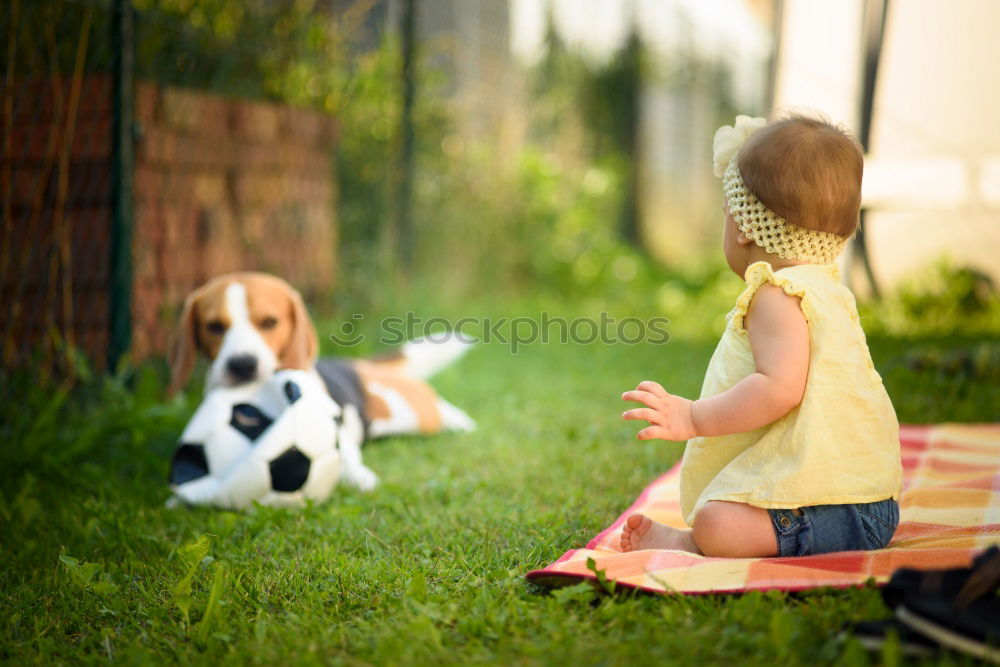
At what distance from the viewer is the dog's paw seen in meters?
2.82

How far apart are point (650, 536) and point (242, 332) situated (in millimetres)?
1375

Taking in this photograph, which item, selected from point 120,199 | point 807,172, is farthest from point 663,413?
point 120,199

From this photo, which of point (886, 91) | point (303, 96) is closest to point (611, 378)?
point (303, 96)

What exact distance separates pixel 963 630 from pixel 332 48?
16.6ft

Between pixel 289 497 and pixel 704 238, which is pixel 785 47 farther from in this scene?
pixel 289 497

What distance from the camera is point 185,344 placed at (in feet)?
9.62

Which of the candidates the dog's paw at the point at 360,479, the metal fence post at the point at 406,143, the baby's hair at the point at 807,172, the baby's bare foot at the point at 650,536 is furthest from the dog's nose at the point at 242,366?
the metal fence post at the point at 406,143

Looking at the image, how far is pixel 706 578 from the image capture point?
1.82 metres

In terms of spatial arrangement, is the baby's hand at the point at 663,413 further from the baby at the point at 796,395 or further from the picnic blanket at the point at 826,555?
the picnic blanket at the point at 826,555

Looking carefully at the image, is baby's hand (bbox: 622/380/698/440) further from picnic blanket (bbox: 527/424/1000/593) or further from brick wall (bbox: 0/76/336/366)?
brick wall (bbox: 0/76/336/366)

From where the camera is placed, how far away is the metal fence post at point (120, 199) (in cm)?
358

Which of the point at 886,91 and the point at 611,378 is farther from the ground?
the point at 886,91

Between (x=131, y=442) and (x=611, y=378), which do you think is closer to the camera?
(x=131, y=442)

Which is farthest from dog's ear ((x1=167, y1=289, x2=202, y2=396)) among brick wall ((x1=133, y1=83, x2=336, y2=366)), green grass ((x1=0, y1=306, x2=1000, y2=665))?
brick wall ((x1=133, y1=83, x2=336, y2=366))
